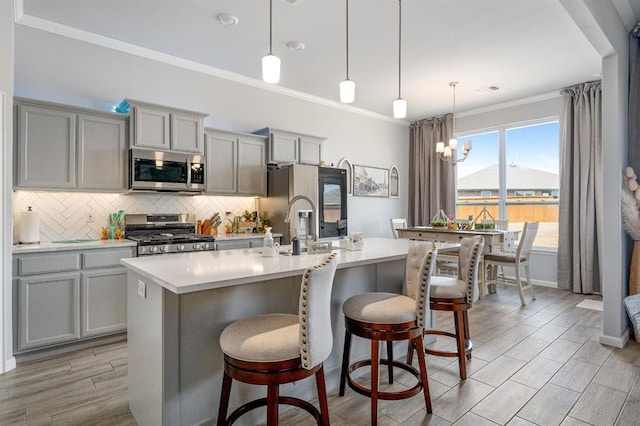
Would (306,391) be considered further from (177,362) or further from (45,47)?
(45,47)

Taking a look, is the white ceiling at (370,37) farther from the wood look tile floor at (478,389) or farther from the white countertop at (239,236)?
the wood look tile floor at (478,389)

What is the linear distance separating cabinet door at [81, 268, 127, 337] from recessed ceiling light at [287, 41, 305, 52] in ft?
9.49

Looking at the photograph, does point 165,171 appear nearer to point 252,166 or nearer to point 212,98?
point 252,166

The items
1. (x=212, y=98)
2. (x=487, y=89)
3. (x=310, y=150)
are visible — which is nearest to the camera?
(x=212, y=98)

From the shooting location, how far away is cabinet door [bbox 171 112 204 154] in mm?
3781

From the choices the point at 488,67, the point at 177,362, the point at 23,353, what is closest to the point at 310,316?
the point at 177,362

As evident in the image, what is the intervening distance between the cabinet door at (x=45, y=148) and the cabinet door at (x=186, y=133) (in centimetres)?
90

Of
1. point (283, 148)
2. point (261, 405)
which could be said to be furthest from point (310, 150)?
point (261, 405)

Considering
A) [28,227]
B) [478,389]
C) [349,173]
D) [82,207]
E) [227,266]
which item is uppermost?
[349,173]

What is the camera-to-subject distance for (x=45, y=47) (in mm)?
3400

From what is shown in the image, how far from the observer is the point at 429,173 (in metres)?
6.77

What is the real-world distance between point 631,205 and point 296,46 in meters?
3.62

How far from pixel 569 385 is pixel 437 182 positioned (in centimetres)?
456

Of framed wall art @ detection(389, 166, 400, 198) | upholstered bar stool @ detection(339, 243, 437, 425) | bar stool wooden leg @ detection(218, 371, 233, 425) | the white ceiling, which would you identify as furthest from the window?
bar stool wooden leg @ detection(218, 371, 233, 425)
